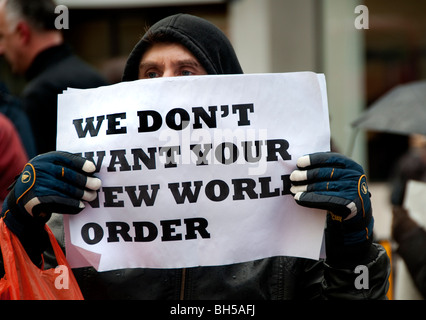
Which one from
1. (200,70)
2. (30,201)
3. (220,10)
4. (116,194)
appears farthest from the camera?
(220,10)

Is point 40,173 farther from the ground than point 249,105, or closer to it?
closer to it

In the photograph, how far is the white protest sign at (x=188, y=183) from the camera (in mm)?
1959

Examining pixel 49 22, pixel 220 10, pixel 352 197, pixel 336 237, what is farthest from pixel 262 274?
pixel 220 10

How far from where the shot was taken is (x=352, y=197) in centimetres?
181

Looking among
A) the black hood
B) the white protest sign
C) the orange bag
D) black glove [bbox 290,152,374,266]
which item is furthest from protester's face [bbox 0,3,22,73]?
black glove [bbox 290,152,374,266]

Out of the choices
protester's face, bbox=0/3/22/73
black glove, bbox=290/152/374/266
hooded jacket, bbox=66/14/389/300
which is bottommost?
hooded jacket, bbox=66/14/389/300

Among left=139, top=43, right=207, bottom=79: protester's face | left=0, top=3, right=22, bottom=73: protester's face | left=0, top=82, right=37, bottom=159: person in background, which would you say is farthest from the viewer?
left=0, top=3, right=22, bottom=73: protester's face

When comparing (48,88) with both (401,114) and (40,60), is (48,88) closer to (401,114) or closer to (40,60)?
(40,60)

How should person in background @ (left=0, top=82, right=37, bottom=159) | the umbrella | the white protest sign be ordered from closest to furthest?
the white protest sign, person in background @ (left=0, top=82, right=37, bottom=159), the umbrella

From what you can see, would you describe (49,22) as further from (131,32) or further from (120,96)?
(131,32)

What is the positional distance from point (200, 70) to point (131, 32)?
6.65 metres

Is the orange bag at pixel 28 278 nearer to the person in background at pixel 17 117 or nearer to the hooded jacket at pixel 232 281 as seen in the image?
the hooded jacket at pixel 232 281

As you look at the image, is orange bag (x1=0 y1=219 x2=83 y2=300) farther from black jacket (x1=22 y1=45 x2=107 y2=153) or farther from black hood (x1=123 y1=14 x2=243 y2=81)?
black jacket (x1=22 y1=45 x2=107 y2=153)

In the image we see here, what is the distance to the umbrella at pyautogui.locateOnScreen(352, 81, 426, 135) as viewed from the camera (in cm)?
351
